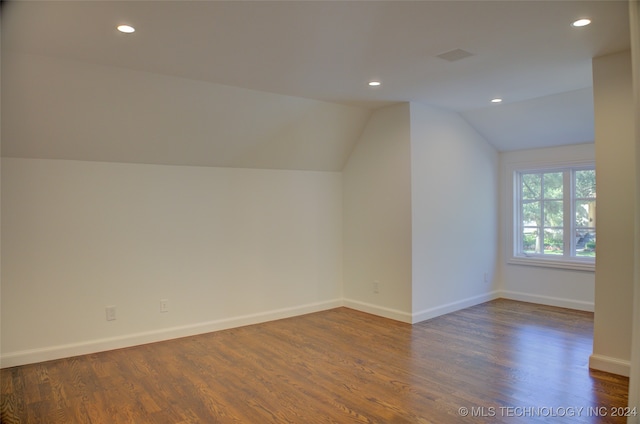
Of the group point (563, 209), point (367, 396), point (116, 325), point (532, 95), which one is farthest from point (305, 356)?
point (563, 209)

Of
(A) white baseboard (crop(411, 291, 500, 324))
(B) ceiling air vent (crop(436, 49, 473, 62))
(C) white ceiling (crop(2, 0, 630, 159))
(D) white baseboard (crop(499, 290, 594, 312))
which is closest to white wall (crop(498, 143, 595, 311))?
(D) white baseboard (crop(499, 290, 594, 312))

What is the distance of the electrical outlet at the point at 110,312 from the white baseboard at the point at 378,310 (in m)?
2.73

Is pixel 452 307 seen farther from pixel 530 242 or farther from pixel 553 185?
pixel 553 185

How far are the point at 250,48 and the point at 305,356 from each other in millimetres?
2514

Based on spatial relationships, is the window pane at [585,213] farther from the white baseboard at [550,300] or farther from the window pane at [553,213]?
the white baseboard at [550,300]

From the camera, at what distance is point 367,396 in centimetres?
287

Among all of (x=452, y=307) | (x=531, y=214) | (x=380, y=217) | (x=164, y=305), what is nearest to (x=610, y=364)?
(x=452, y=307)

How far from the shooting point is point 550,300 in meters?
5.39

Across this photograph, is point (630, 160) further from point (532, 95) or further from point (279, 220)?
point (279, 220)

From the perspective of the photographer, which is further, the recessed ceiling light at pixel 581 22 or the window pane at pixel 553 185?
the window pane at pixel 553 185

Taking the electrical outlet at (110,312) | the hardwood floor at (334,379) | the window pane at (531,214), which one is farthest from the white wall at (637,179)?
the electrical outlet at (110,312)

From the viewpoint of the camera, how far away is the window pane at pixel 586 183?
524 cm

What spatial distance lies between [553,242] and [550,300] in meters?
0.75

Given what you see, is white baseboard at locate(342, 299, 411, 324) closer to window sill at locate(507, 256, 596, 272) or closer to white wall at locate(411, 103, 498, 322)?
white wall at locate(411, 103, 498, 322)
